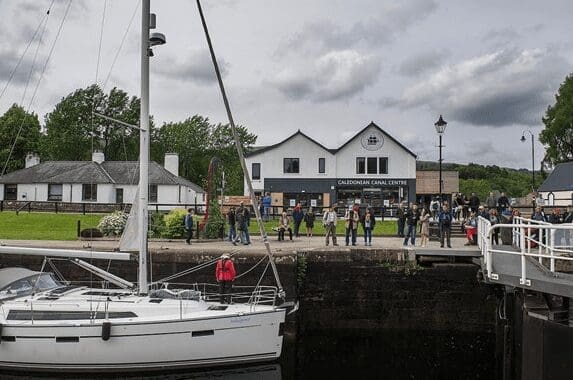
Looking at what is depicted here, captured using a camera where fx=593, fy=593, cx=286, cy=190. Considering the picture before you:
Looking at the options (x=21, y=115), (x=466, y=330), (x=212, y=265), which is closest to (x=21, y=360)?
(x=212, y=265)

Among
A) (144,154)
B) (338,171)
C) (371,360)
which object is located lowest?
(371,360)

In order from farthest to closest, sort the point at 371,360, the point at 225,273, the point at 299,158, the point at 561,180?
the point at 561,180
the point at 299,158
the point at 225,273
the point at 371,360

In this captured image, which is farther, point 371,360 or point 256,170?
point 256,170

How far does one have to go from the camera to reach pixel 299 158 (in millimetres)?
51531

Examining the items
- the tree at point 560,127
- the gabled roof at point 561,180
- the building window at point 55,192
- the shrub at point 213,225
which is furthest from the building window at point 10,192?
the tree at point 560,127

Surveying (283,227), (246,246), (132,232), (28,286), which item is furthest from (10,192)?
(132,232)

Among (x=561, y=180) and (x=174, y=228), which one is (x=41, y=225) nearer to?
(x=174, y=228)

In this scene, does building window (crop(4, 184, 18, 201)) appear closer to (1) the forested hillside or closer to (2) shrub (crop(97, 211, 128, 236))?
(2) shrub (crop(97, 211, 128, 236))

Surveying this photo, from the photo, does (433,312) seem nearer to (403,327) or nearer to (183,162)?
(403,327)

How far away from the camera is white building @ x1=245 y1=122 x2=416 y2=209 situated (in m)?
50.5

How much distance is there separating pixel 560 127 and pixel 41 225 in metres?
52.1

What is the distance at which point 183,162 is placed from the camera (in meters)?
79.4

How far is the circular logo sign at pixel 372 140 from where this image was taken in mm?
50469

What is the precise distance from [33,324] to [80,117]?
61460 mm
